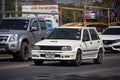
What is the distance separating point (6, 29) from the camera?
2292 cm

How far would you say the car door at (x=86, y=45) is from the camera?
784 inches

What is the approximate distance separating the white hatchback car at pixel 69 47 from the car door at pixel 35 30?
2.69 meters

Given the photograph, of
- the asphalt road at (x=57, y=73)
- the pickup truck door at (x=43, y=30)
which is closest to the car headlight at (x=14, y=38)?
the pickup truck door at (x=43, y=30)

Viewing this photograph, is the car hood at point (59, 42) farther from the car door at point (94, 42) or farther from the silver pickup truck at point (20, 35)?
the silver pickup truck at point (20, 35)

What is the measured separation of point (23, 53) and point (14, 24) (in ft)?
5.70

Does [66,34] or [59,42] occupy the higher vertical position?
[66,34]

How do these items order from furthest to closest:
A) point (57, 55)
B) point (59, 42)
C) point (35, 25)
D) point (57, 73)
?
point (35, 25) → point (59, 42) → point (57, 55) → point (57, 73)

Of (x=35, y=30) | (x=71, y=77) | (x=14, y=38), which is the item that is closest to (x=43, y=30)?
(x=35, y=30)

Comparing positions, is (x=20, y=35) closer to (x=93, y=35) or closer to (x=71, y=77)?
(x=93, y=35)

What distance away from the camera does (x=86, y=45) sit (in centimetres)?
2000

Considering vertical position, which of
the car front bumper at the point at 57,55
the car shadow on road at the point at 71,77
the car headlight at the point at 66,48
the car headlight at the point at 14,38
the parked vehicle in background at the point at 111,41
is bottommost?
the parked vehicle in background at the point at 111,41

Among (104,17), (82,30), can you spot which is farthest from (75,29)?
(104,17)

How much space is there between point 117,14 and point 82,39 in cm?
2287

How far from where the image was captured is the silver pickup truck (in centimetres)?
2173
